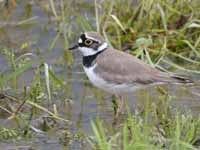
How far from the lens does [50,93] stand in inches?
297

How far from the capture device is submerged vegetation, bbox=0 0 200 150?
6.62 meters

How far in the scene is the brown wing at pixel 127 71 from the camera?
7078mm

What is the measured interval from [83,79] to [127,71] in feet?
3.47

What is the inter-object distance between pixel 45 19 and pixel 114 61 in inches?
93.7

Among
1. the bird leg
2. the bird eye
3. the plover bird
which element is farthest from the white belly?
the bird eye

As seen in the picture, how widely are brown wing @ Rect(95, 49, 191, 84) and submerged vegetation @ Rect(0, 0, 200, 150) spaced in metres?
0.20

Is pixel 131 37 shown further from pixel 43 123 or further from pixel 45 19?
pixel 43 123

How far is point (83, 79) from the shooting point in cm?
811

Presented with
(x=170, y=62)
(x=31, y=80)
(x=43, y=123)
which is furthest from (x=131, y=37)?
(x=43, y=123)

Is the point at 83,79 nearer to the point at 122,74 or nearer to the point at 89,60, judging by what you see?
the point at 89,60

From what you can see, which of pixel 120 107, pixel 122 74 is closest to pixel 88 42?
pixel 122 74

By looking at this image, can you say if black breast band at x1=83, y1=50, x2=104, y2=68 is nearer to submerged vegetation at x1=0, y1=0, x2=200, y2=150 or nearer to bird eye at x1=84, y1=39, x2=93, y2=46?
bird eye at x1=84, y1=39, x2=93, y2=46

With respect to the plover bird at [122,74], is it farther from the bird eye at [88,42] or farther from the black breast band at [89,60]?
the bird eye at [88,42]

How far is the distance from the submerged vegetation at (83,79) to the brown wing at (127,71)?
202mm
